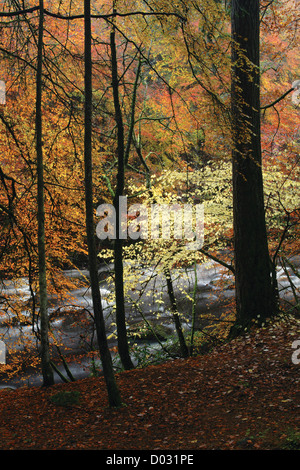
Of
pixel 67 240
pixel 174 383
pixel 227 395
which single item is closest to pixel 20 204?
pixel 67 240

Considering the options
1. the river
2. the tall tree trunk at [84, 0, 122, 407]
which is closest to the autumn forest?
the tall tree trunk at [84, 0, 122, 407]

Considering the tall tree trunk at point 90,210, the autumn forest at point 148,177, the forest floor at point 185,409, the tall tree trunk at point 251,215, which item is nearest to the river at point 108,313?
the autumn forest at point 148,177

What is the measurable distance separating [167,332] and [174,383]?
27.6ft

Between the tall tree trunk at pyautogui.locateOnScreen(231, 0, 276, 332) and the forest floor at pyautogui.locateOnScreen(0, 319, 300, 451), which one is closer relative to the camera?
the forest floor at pyautogui.locateOnScreen(0, 319, 300, 451)

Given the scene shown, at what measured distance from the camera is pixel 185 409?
4.68m

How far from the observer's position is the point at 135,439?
403 cm

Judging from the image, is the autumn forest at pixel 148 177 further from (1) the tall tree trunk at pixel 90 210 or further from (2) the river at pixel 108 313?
(2) the river at pixel 108 313

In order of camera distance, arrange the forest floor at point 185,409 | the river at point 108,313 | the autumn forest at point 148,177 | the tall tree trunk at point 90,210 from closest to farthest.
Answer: the forest floor at point 185,409
the tall tree trunk at point 90,210
the autumn forest at point 148,177
the river at point 108,313

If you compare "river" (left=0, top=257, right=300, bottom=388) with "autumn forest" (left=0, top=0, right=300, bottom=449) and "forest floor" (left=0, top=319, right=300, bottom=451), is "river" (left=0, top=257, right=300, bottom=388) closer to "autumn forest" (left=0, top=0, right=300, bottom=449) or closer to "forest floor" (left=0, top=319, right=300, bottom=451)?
"autumn forest" (left=0, top=0, right=300, bottom=449)

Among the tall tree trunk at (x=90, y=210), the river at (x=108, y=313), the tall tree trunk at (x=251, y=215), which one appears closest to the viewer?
the tall tree trunk at (x=90, y=210)

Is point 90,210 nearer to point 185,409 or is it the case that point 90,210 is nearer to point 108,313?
point 185,409

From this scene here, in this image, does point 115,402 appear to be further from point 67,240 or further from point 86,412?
point 67,240

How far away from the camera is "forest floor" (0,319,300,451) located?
3816mm

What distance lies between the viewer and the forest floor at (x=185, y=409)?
12.5 feet
